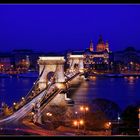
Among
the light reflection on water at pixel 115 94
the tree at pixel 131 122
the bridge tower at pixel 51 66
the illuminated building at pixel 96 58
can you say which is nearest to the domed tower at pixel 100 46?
the illuminated building at pixel 96 58

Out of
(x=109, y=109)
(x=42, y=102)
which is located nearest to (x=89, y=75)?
(x=42, y=102)

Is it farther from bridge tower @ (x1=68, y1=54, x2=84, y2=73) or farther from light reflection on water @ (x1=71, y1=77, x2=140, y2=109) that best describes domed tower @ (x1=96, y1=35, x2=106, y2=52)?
light reflection on water @ (x1=71, y1=77, x2=140, y2=109)

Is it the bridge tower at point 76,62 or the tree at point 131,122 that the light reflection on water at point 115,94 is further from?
the tree at point 131,122

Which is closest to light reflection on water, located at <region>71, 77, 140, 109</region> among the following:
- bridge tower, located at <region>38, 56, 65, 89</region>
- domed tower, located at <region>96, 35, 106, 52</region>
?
bridge tower, located at <region>38, 56, 65, 89</region>

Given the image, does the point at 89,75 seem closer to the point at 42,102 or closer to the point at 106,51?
the point at 106,51

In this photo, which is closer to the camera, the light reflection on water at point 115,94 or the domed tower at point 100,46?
the light reflection on water at point 115,94

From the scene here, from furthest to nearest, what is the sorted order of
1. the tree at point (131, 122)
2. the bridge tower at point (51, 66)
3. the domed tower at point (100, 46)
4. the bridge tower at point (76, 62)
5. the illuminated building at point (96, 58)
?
the domed tower at point (100, 46)
the illuminated building at point (96, 58)
the bridge tower at point (76, 62)
the bridge tower at point (51, 66)
the tree at point (131, 122)

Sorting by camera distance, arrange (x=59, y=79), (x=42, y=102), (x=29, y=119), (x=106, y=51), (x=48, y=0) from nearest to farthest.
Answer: (x=48, y=0)
(x=29, y=119)
(x=42, y=102)
(x=59, y=79)
(x=106, y=51)

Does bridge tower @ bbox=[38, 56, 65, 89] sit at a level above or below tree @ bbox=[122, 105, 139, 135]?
above
